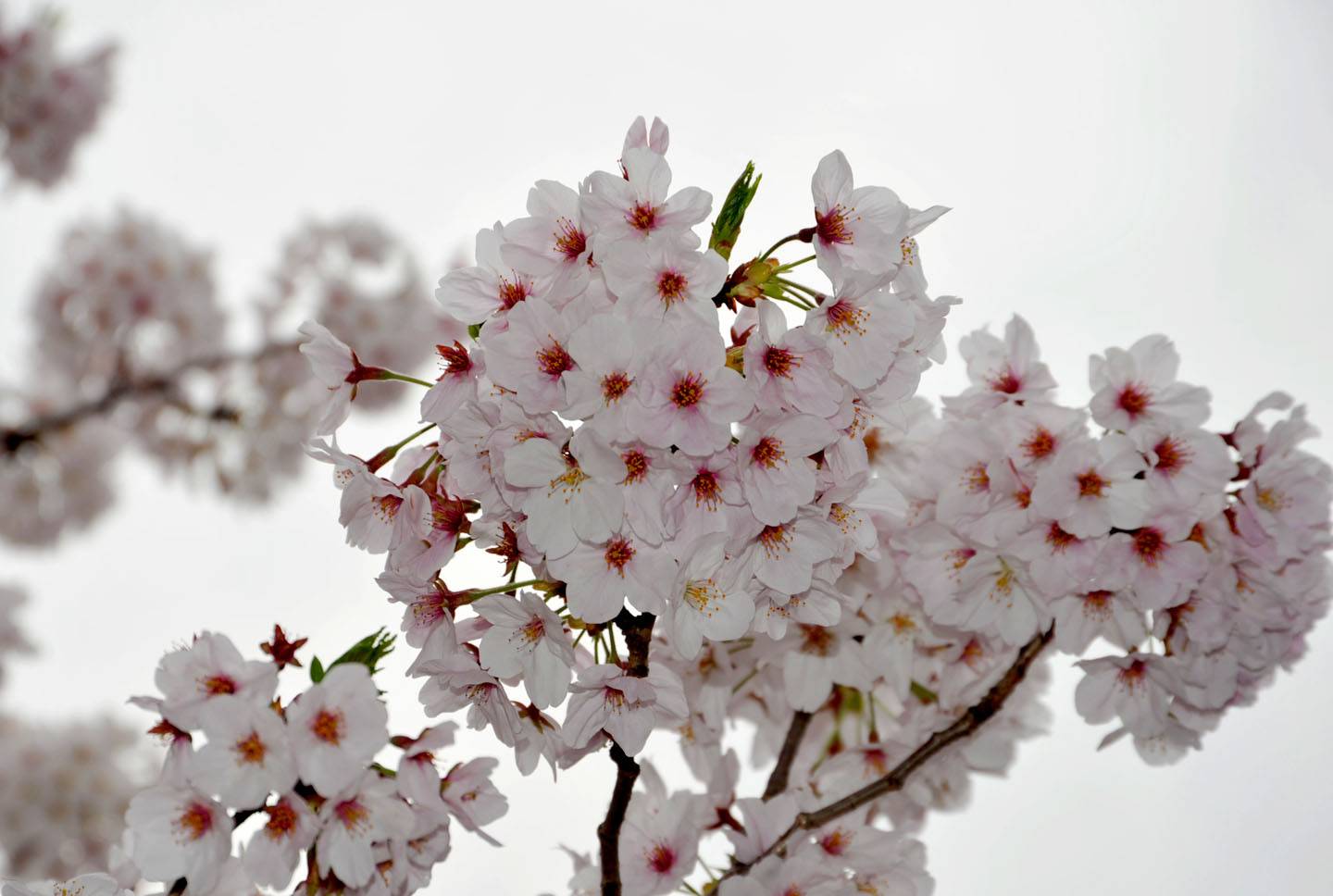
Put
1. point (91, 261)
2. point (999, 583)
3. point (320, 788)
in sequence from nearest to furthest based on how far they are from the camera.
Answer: point (320, 788)
point (999, 583)
point (91, 261)

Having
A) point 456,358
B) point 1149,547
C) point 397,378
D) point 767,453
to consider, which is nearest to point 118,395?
point 397,378

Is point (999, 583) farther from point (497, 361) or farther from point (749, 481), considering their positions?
point (497, 361)

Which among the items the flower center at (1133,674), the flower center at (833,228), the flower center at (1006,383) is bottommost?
the flower center at (1133,674)

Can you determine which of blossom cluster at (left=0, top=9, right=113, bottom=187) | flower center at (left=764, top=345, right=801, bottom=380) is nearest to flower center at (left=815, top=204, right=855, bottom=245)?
flower center at (left=764, top=345, right=801, bottom=380)

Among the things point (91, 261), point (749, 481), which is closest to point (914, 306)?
point (749, 481)

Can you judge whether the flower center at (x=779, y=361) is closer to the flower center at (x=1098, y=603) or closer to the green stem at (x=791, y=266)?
the green stem at (x=791, y=266)

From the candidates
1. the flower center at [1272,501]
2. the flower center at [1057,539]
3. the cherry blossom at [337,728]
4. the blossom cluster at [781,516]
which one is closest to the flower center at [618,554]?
the blossom cluster at [781,516]

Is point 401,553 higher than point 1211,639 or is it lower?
higher

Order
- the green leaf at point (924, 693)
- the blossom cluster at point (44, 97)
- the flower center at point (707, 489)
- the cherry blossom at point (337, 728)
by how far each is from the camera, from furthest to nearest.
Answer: the blossom cluster at point (44, 97) → the green leaf at point (924, 693) → the flower center at point (707, 489) → the cherry blossom at point (337, 728)

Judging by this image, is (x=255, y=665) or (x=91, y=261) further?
(x=91, y=261)
